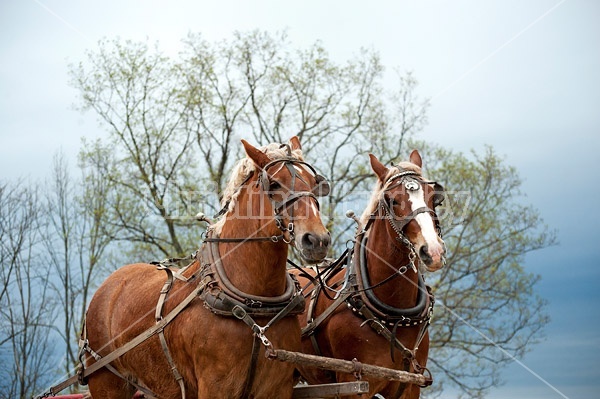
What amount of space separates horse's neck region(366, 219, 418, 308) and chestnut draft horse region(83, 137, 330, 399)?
859 millimetres

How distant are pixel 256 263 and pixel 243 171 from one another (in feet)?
2.26

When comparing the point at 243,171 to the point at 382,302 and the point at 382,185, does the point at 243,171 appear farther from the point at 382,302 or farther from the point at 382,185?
the point at 382,302

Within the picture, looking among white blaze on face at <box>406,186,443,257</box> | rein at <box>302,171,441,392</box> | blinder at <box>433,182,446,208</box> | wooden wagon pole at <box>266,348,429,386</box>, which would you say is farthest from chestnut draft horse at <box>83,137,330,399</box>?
blinder at <box>433,182,446,208</box>

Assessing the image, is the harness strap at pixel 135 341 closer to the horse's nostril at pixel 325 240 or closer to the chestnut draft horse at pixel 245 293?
the chestnut draft horse at pixel 245 293

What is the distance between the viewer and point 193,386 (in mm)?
5234

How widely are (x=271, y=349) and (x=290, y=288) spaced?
671 millimetres

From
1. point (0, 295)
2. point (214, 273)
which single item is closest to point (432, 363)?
point (0, 295)

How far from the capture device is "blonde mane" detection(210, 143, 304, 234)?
514 cm

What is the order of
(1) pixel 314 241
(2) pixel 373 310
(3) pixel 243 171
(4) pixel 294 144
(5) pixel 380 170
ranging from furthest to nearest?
(5) pixel 380 170, (2) pixel 373 310, (4) pixel 294 144, (3) pixel 243 171, (1) pixel 314 241

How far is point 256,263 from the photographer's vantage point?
16.7 ft

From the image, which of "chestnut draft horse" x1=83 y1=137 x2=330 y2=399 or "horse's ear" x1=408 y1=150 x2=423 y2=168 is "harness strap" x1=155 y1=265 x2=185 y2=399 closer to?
"chestnut draft horse" x1=83 y1=137 x2=330 y2=399

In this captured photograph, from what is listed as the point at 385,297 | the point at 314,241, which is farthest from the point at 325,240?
the point at 385,297

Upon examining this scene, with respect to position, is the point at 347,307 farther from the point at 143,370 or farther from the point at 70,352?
the point at 70,352

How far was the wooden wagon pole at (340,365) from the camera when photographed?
4.71 meters
